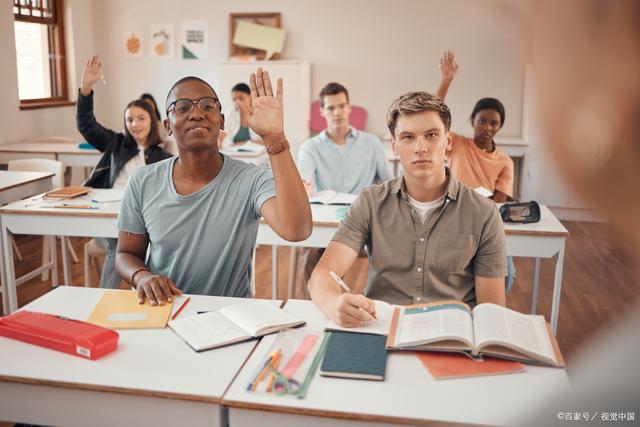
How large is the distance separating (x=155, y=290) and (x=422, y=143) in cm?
93

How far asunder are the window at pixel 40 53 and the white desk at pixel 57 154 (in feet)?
2.31

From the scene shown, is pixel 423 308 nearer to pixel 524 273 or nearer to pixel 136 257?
pixel 136 257

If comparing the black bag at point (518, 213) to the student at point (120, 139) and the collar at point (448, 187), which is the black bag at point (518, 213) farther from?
the student at point (120, 139)

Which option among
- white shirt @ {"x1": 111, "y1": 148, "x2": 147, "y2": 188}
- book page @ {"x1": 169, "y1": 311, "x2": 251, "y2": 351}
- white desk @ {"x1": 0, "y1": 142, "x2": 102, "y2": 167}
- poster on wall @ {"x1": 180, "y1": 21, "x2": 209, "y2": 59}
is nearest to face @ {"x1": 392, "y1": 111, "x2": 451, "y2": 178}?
book page @ {"x1": 169, "y1": 311, "x2": 251, "y2": 351}

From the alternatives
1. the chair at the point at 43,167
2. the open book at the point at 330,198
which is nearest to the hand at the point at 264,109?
the open book at the point at 330,198

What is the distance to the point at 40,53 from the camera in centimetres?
590

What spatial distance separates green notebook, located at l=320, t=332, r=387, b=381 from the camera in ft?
4.29

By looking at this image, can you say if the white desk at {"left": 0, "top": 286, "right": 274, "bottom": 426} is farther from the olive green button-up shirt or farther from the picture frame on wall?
the picture frame on wall

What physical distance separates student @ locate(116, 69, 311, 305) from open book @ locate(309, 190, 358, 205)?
1.02 m

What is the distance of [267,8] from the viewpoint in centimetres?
632

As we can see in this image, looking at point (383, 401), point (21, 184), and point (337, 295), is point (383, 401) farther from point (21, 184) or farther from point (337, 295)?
point (21, 184)

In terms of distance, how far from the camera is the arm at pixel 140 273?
1.71 meters

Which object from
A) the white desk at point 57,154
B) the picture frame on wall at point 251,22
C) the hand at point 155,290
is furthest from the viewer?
the picture frame on wall at point 251,22

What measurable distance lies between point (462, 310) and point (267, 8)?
5398 mm
